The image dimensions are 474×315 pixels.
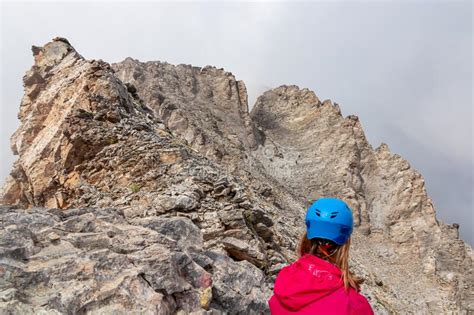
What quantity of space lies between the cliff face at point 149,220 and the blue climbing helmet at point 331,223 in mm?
3270

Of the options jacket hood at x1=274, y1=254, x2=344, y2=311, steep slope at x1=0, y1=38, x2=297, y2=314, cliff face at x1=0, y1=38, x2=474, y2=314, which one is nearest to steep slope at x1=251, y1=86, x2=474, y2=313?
cliff face at x1=0, y1=38, x2=474, y2=314

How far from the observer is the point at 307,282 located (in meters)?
3.98

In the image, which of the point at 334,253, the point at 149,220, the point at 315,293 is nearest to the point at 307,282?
the point at 315,293

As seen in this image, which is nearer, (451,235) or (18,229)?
(18,229)

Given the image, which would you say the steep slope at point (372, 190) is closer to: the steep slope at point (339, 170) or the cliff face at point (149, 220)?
the steep slope at point (339, 170)

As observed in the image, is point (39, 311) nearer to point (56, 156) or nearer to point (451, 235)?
point (56, 156)

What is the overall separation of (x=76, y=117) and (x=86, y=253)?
12052 mm

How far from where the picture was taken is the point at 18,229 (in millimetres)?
7363

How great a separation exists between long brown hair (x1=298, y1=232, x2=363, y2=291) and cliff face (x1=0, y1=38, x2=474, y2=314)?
3.04m

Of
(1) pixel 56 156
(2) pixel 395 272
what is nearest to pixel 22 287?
(1) pixel 56 156

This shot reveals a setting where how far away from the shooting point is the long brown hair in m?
4.22

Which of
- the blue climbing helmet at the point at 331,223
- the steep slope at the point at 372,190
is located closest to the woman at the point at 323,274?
the blue climbing helmet at the point at 331,223

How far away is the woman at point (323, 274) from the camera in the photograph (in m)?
3.85

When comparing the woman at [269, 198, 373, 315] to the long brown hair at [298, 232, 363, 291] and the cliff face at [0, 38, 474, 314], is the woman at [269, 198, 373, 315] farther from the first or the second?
the cliff face at [0, 38, 474, 314]
